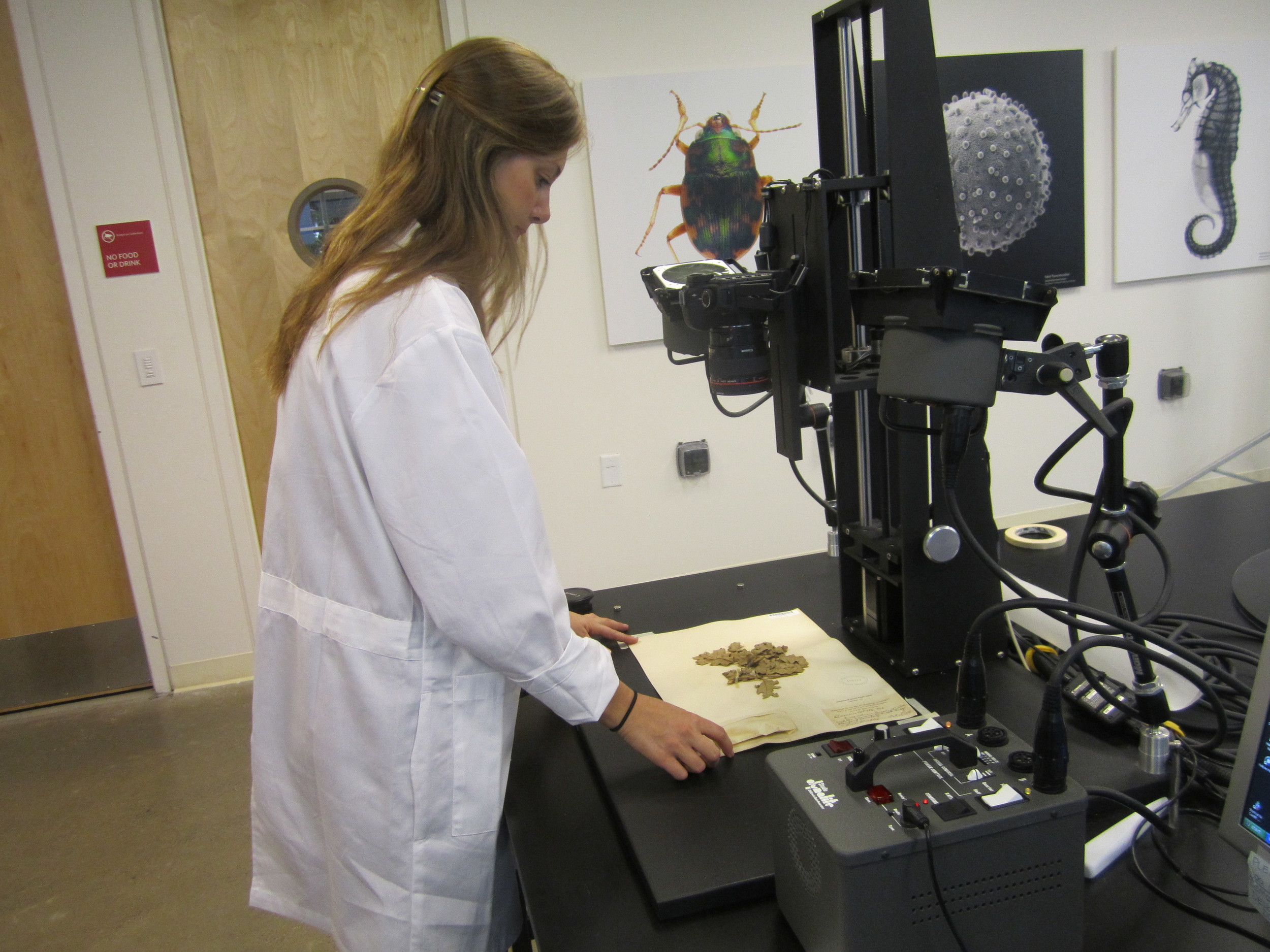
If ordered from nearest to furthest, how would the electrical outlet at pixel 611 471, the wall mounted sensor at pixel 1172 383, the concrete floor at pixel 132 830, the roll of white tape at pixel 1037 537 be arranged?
1. the roll of white tape at pixel 1037 537
2. the concrete floor at pixel 132 830
3. the electrical outlet at pixel 611 471
4. the wall mounted sensor at pixel 1172 383

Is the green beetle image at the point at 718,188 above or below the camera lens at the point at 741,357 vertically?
above

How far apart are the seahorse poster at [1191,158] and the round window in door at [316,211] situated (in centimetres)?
269

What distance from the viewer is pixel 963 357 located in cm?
77

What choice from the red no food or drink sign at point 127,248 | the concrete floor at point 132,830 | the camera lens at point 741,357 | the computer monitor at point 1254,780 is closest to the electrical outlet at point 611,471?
the concrete floor at point 132,830

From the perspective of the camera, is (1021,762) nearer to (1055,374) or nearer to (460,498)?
(1055,374)

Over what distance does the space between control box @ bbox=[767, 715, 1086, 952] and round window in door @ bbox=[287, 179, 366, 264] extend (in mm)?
2421

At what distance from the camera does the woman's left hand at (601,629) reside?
116 cm

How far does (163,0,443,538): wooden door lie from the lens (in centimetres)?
245

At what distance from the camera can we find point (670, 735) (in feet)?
2.82

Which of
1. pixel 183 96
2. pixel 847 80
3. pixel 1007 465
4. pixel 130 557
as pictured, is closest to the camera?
pixel 847 80

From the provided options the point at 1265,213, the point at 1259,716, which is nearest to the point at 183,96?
the point at 1259,716

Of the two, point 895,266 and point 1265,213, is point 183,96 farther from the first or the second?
point 1265,213

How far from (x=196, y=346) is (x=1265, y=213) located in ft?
12.7

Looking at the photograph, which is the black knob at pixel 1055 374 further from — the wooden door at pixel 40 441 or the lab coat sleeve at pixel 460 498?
the wooden door at pixel 40 441
